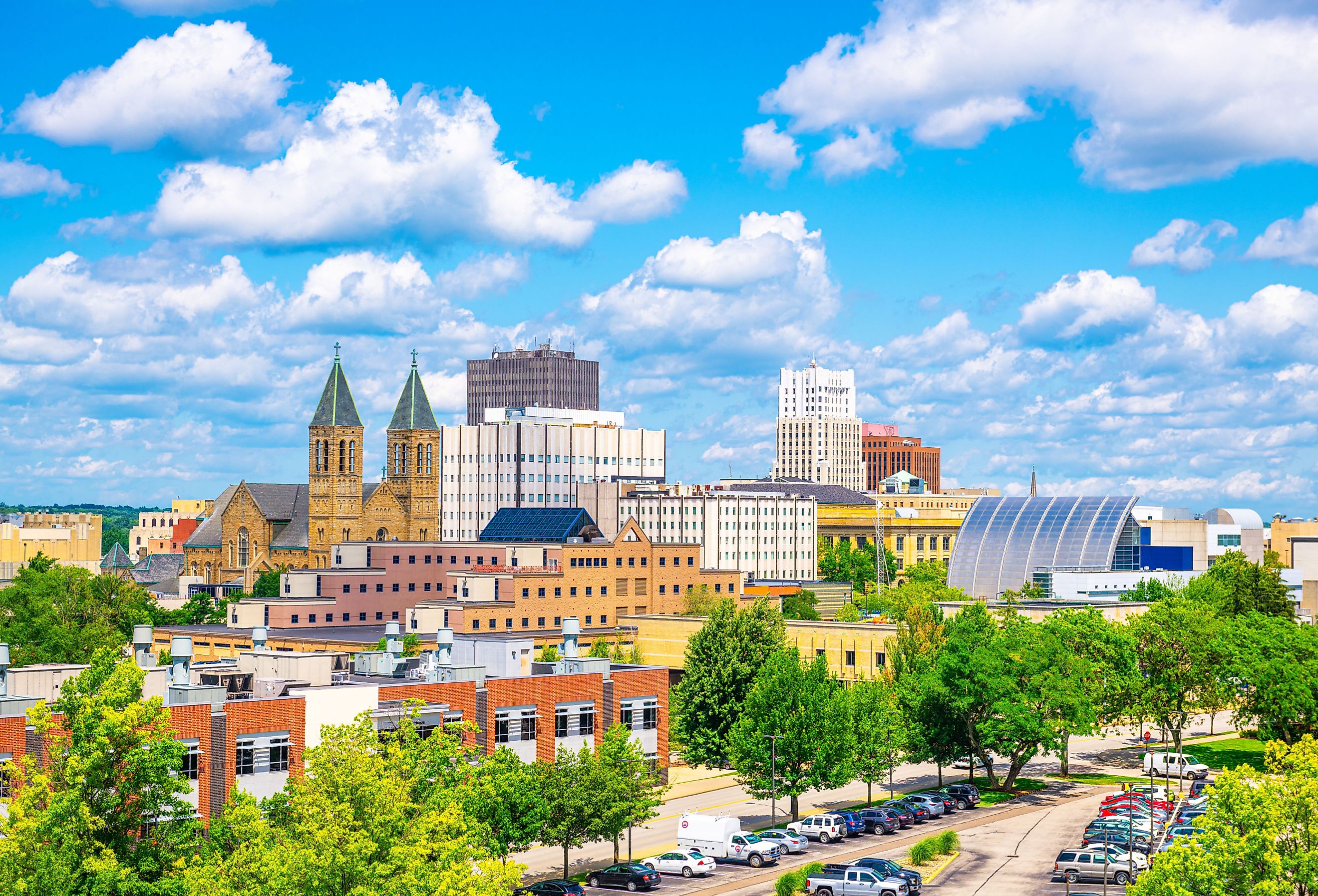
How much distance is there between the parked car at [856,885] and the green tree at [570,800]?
1071 cm

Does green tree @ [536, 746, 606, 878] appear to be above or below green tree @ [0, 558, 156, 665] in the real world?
below

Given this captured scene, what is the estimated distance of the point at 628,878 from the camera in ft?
232

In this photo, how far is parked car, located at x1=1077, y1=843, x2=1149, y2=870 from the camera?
6975 centimetres

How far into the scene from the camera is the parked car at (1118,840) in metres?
72.2

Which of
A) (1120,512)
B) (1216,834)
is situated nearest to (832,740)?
(1216,834)

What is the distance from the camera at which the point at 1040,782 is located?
324 ft

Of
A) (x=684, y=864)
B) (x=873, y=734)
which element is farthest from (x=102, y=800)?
(x=873, y=734)

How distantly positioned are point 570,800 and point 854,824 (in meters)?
19.9

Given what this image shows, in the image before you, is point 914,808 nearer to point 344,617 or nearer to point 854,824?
point 854,824

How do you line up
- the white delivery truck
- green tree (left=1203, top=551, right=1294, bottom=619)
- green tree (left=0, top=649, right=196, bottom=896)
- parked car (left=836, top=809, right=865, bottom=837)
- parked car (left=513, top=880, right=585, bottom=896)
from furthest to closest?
green tree (left=1203, top=551, right=1294, bottom=619), parked car (left=836, top=809, right=865, bottom=837), the white delivery truck, parked car (left=513, top=880, right=585, bottom=896), green tree (left=0, top=649, right=196, bottom=896)

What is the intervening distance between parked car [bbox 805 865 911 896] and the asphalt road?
467cm

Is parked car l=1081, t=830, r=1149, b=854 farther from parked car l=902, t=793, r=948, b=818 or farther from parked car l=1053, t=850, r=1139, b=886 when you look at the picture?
parked car l=902, t=793, r=948, b=818

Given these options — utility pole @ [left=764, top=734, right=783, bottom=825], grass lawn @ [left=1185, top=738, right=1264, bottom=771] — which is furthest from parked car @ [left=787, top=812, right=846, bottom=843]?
grass lawn @ [left=1185, top=738, right=1264, bottom=771]

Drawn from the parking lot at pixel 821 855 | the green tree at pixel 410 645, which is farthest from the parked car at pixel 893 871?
Result: the green tree at pixel 410 645
